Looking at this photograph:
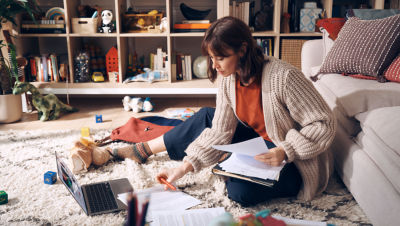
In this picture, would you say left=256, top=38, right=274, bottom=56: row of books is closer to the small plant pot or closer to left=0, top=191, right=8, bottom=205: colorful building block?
the small plant pot

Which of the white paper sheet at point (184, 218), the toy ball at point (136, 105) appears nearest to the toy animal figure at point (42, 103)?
the toy ball at point (136, 105)

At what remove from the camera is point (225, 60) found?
55.0 inches

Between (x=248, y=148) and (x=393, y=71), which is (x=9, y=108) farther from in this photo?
(x=393, y=71)

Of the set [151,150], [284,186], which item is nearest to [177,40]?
[151,150]

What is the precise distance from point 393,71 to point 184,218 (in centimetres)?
125

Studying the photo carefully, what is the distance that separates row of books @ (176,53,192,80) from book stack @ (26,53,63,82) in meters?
1.03

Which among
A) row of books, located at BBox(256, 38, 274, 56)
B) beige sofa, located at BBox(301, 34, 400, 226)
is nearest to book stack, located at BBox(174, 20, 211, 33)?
row of books, located at BBox(256, 38, 274, 56)

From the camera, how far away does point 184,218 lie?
124cm

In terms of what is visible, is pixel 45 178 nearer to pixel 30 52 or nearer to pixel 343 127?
pixel 343 127

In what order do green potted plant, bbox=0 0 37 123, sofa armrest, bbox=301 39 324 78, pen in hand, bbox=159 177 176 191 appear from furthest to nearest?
→ green potted plant, bbox=0 0 37 123 → sofa armrest, bbox=301 39 324 78 → pen in hand, bbox=159 177 176 191

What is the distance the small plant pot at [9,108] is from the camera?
2742mm

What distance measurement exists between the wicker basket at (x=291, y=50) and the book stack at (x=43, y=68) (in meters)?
1.91

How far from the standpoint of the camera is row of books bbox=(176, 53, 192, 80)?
333 cm

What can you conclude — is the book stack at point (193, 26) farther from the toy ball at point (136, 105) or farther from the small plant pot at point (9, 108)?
the small plant pot at point (9, 108)
